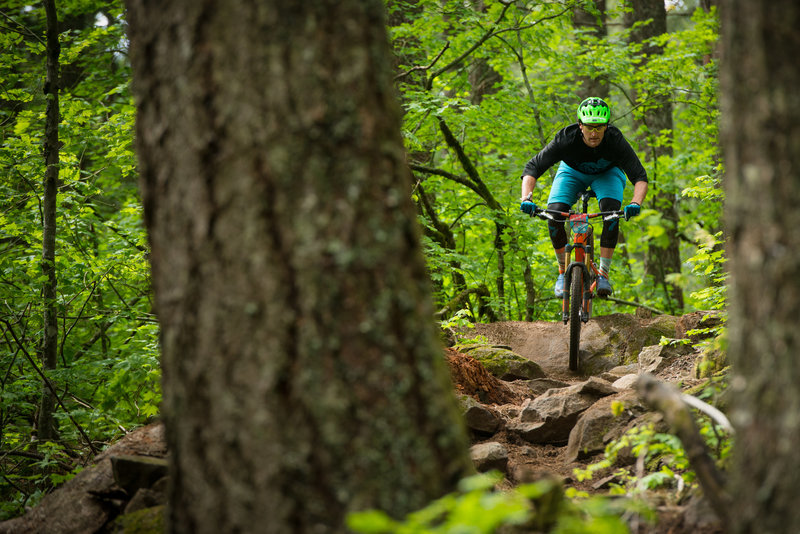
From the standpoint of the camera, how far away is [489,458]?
3.59 metres

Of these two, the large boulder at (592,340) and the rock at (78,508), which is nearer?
the rock at (78,508)

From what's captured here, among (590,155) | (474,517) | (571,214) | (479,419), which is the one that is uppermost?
(590,155)

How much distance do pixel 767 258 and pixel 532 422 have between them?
3.37 metres

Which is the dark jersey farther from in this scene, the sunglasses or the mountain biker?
the sunglasses

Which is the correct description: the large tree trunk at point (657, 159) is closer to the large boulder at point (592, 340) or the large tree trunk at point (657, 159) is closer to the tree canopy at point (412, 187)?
the tree canopy at point (412, 187)

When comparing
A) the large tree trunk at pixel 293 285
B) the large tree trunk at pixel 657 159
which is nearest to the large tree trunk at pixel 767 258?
the large tree trunk at pixel 293 285

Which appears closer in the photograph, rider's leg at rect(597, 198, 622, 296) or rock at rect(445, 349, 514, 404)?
rock at rect(445, 349, 514, 404)

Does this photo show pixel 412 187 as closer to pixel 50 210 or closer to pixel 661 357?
pixel 661 357

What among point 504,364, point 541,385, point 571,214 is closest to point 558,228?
point 571,214

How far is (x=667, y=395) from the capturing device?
Answer: 1.98 m

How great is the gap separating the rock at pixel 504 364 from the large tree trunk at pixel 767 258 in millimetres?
4741

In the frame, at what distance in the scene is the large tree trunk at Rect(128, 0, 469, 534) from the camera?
1.60m

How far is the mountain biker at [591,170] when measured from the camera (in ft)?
19.7

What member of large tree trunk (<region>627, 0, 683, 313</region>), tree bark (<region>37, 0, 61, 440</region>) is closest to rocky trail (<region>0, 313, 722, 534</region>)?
tree bark (<region>37, 0, 61, 440</region>)
